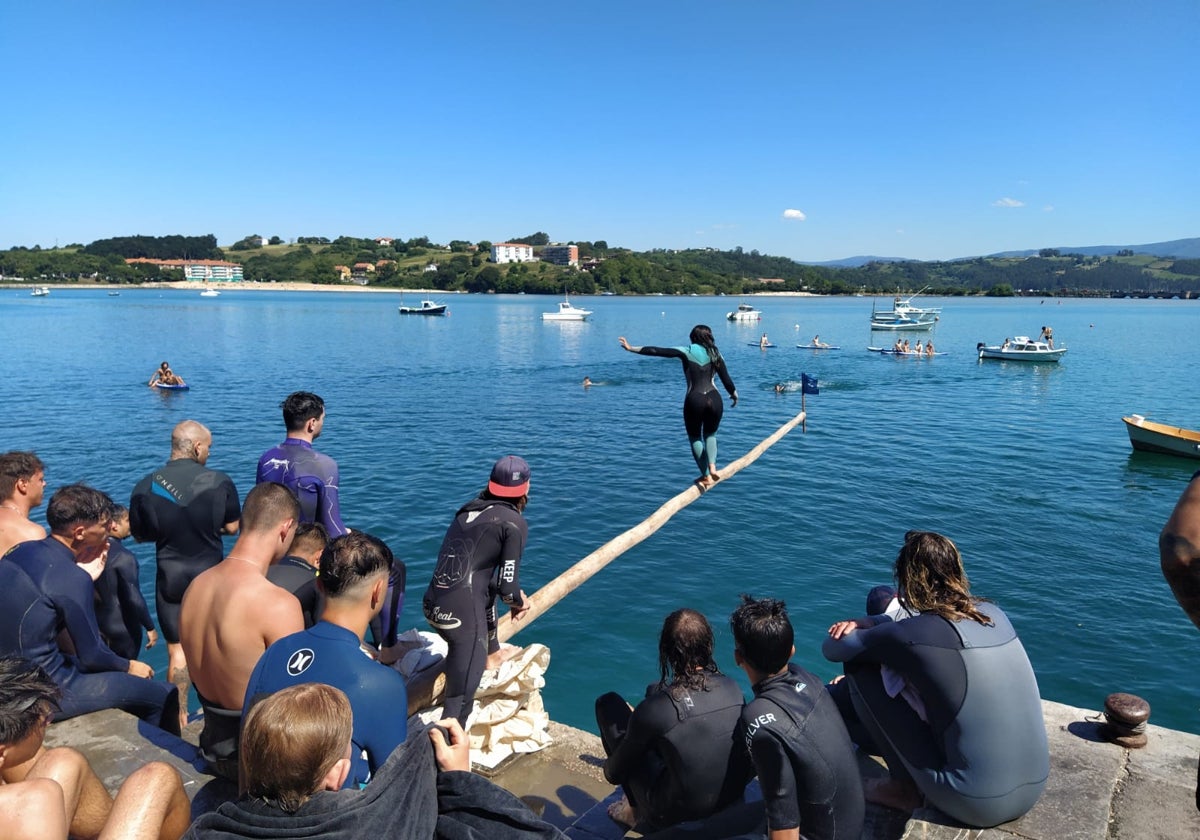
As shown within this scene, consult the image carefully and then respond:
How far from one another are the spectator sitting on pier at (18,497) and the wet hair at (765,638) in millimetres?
5446

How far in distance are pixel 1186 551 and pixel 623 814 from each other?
3488 millimetres

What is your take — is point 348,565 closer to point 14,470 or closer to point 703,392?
point 14,470

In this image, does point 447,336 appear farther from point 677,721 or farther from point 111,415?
point 677,721

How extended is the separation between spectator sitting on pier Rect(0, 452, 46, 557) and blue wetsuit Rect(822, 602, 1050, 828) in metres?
6.42

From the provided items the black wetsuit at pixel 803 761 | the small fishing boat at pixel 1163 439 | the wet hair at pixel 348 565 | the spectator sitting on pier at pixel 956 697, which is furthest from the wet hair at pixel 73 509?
the small fishing boat at pixel 1163 439

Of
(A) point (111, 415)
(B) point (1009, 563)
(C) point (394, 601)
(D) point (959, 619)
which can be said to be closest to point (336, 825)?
(D) point (959, 619)

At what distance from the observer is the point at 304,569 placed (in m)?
5.57

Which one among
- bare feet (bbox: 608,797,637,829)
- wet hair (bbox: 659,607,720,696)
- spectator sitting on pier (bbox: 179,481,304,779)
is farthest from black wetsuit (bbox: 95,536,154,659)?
wet hair (bbox: 659,607,720,696)

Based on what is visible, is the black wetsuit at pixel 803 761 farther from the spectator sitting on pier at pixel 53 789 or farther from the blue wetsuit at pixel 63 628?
the blue wetsuit at pixel 63 628

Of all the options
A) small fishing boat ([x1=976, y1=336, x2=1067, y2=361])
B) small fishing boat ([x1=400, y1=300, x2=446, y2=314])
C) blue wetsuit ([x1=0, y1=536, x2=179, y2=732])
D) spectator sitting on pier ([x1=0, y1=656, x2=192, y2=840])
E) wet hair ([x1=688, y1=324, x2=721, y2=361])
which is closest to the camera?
spectator sitting on pier ([x1=0, y1=656, x2=192, y2=840])

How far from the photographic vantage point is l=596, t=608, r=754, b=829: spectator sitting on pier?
4.10 meters

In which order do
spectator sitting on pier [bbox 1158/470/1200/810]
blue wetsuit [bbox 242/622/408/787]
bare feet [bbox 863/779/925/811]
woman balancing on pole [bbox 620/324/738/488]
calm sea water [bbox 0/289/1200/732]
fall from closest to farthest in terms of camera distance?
1. spectator sitting on pier [bbox 1158/470/1200/810]
2. blue wetsuit [bbox 242/622/408/787]
3. bare feet [bbox 863/779/925/811]
4. woman balancing on pole [bbox 620/324/738/488]
5. calm sea water [bbox 0/289/1200/732]

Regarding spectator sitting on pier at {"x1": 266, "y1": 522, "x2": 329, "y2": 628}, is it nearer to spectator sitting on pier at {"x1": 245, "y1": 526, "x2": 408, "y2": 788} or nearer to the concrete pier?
the concrete pier

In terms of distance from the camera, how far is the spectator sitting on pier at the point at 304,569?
17.7 feet
